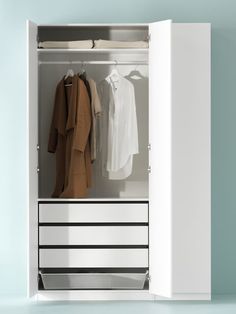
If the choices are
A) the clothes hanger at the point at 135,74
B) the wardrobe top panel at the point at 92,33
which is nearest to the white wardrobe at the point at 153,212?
the wardrobe top panel at the point at 92,33

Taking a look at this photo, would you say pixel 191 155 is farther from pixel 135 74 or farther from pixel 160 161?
pixel 135 74

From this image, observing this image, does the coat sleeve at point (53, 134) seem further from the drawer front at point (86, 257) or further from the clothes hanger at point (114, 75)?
the drawer front at point (86, 257)

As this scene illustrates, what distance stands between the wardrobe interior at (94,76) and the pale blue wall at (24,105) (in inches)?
4.9

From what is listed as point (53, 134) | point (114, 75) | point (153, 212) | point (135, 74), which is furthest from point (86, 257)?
point (135, 74)

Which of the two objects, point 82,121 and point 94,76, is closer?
point 82,121

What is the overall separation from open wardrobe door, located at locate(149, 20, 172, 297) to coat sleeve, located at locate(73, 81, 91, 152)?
1.62ft

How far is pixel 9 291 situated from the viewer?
17.0ft

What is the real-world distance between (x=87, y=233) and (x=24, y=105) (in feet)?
3.79

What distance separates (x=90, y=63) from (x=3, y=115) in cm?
81

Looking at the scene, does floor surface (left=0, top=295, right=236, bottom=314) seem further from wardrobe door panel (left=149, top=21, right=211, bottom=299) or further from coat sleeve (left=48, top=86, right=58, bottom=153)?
coat sleeve (left=48, top=86, right=58, bottom=153)

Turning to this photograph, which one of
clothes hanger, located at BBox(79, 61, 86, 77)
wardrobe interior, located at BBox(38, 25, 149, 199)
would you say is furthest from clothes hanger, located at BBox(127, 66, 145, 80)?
clothes hanger, located at BBox(79, 61, 86, 77)

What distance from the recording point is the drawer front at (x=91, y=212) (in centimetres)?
486

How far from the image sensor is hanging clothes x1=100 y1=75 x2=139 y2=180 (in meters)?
5.09

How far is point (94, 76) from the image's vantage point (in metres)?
5.29
